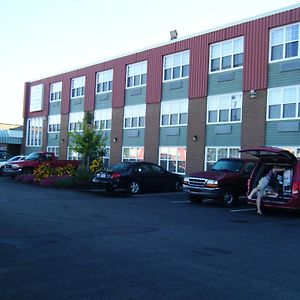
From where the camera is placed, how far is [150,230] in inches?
409

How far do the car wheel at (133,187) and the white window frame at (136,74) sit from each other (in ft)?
41.3

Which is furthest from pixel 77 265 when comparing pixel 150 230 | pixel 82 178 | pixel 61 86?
pixel 61 86

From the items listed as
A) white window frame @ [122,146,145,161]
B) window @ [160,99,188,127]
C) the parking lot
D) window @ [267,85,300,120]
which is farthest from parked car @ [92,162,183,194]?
white window frame @ [122,146,145,161]

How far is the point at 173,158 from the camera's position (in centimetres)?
2911

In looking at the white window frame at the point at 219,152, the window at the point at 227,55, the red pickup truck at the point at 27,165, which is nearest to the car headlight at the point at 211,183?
the white window frame at the point at 219,152

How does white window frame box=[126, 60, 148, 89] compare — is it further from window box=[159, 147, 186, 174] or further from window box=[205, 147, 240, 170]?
window box=[205, 147, 240, 170]

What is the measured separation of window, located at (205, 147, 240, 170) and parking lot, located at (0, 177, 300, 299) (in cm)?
1168

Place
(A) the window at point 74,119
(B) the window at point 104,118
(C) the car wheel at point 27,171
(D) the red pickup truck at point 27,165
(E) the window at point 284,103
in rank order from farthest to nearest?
(A) the window at point 74,119, (B) the window at point 104,118, (C) the car wheel at point 27,171, (D) the red pickup truck at point 27,165, (E) the window at point 284,103

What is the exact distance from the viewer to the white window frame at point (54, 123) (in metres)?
41.2

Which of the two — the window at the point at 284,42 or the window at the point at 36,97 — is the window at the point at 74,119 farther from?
the window at the point at 284,42

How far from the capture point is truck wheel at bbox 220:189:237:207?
16.2 metres

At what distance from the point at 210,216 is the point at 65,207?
4357 millimetres

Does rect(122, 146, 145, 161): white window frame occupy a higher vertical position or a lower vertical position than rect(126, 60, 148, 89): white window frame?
lower

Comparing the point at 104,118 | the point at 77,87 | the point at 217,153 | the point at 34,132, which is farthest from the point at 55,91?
the point at 217,153
